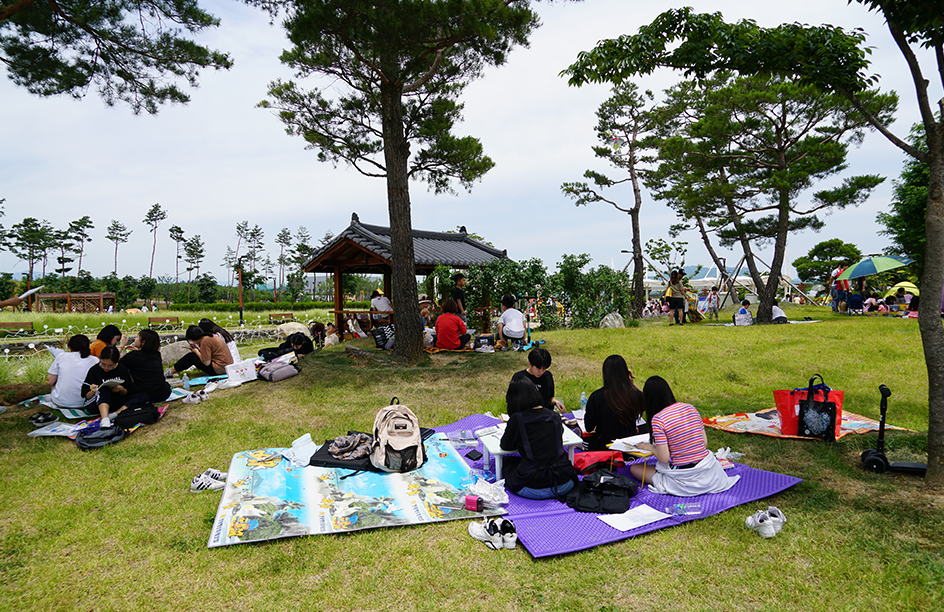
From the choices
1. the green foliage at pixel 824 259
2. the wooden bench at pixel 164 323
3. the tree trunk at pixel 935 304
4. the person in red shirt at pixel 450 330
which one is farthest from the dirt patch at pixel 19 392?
the green foliage at pixel 824 259

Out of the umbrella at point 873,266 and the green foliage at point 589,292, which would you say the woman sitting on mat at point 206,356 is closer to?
the green foliage at point 589,292

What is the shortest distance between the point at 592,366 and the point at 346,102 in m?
8.15

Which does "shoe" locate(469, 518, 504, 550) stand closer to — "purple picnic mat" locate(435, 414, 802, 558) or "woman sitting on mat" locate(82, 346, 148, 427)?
"purple picnic mat" locate(435, 414, 802, 558)

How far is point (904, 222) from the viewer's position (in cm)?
2258

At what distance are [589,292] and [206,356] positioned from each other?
1039 cm

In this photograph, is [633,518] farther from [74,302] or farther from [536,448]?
[74,302]

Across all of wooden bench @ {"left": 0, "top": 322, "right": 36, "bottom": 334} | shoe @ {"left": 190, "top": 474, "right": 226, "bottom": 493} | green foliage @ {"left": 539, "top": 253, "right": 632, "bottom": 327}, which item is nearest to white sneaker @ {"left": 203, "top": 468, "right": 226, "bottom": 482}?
shoe @ {"left": 190, "top": 474, "right": 226, "bottom": 493}

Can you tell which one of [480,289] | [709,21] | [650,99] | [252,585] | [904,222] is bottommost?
[252,585]

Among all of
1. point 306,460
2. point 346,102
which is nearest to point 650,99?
point 346,102

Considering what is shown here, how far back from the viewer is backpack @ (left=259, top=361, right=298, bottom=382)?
8086mm

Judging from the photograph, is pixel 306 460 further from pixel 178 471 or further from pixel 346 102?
pixel 346 102

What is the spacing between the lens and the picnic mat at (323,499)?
3.39 m

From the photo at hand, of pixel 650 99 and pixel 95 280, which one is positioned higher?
pixel 650 99

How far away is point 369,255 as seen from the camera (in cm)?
1359
